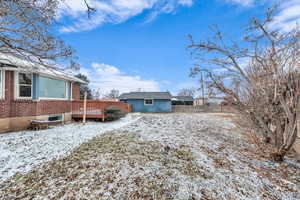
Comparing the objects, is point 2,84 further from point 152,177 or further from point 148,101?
point 148,101

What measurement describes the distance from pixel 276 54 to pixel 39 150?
7.20 metres

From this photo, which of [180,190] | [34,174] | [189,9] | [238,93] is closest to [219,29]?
[238,93]

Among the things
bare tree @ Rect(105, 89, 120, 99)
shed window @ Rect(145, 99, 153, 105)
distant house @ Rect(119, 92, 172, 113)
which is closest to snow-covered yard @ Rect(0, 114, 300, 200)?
distant house @ Rect(119, 92, 172, 113)

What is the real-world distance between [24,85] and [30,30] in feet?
15.6

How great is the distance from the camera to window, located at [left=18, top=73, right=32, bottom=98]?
5840 millimetres

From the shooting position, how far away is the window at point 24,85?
5840 millimetres

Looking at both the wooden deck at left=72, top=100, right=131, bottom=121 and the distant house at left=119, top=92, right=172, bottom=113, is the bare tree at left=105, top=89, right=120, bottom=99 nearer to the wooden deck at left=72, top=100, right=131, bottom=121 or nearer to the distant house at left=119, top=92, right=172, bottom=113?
the distant house at left=119, top=92, right=172, bottom=113

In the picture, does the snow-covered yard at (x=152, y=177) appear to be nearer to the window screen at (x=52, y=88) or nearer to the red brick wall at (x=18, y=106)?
the red brick wall at (x=18, y=106)

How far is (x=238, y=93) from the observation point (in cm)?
441

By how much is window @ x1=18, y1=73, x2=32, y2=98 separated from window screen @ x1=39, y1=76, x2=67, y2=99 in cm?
41

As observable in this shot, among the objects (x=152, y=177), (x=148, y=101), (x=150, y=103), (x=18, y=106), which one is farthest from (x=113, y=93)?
(x=152, y=177)

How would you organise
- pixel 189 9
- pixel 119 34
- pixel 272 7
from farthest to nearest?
pixel 119 34 → pixel 189 9 → pixel 272 7

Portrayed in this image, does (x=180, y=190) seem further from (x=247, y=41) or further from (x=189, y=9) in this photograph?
(x=189, y=9)

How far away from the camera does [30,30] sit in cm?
270
